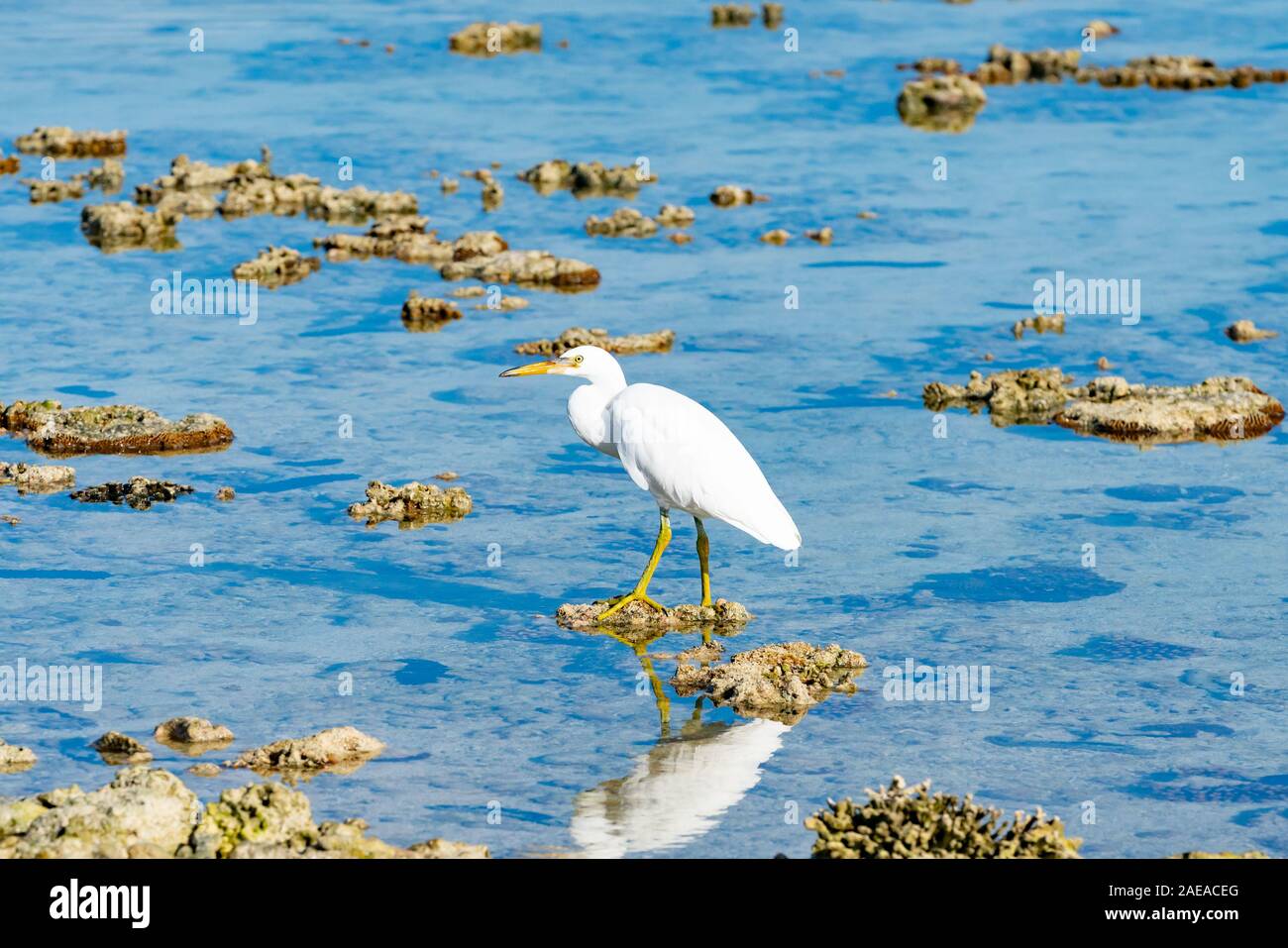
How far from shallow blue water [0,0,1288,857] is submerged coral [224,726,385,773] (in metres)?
0.16

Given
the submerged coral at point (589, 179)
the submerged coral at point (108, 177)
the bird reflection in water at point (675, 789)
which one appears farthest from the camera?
the submerged coral at point (589, 179)

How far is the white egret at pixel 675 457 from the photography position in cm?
1267

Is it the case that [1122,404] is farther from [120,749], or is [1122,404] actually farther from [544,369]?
[120,749]

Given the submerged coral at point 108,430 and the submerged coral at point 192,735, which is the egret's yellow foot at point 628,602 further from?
the submerged coral at point 108,430

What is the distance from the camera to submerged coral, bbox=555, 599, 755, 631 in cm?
1296

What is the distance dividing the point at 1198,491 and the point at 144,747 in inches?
351

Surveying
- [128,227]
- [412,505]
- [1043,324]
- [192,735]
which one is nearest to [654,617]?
[412,505]

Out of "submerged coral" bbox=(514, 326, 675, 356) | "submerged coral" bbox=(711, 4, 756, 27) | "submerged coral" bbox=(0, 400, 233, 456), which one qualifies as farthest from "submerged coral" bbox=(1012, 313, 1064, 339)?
"submerged coral" bbox=(711, 4, 756, 27)

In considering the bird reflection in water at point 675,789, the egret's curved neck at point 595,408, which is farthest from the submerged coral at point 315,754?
the egret's curved neck at point 595,408

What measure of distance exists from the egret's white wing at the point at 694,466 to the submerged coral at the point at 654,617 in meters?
0.63

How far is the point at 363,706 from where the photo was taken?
38.1ft
